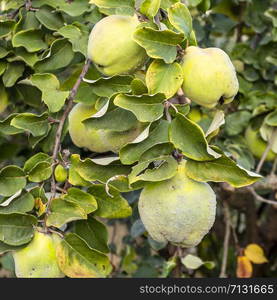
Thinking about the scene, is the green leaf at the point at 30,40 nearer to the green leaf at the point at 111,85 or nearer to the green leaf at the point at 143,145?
the green leaf at the point at 111,85

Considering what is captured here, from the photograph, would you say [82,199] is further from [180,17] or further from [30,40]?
[30,40]

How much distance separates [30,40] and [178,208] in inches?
20.9

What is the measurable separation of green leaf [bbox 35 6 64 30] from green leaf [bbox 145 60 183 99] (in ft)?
1.27

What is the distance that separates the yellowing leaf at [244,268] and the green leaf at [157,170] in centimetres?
92

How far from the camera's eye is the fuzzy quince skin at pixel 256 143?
1.50 metres

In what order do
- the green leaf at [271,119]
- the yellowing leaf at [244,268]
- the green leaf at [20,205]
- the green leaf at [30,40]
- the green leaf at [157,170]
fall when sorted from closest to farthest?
1. the green leaf at [157,170]
2. the green leaf at [20,205]
3. the green leaf at [30,40]
4. the green leaf at [271,119]
5. the yellowing leaf at [244,268]

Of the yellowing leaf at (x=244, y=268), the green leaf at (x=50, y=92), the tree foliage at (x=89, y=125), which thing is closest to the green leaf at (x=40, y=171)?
the tree foliage at (x=89, y=125)

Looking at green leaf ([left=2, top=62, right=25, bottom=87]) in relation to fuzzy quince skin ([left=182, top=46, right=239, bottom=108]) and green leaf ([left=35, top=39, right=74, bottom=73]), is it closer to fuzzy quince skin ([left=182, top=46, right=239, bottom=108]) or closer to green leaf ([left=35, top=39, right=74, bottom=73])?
green leaf ([left=35, top=39, right=74, bottom=73])

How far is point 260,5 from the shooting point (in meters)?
1.70

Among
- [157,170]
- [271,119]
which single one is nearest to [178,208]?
[157,170]

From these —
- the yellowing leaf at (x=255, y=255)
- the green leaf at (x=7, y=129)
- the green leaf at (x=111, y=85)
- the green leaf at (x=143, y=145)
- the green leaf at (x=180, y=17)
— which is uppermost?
the green leaf at (x=180, y=17)

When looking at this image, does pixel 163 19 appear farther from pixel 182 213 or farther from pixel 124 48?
pixel 182 213

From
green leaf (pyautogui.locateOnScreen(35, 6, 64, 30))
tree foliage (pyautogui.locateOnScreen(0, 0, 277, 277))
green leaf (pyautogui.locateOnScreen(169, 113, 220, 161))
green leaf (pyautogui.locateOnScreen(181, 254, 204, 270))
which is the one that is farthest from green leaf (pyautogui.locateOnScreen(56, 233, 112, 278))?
green leaf (pyautogui.locateOnScreen(181, 254, 204, 270))

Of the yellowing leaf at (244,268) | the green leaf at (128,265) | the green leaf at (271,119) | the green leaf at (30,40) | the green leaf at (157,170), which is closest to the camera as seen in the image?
the green leaf at (157,170)
